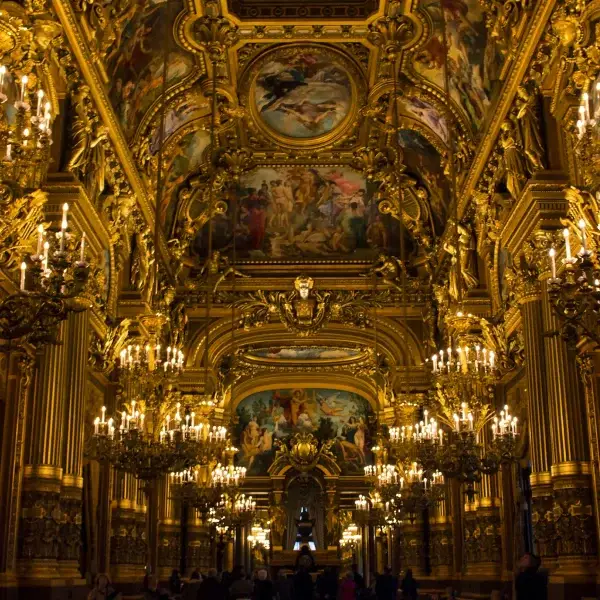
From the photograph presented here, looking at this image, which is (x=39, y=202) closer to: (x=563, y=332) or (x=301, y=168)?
(x=563, y=332)

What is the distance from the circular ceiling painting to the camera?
17.5 meters

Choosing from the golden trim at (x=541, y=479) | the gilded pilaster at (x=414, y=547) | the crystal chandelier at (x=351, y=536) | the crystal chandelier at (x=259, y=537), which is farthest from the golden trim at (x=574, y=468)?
the crystal chandelier at (x=259, y=537)

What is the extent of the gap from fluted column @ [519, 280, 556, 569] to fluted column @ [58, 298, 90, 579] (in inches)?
220

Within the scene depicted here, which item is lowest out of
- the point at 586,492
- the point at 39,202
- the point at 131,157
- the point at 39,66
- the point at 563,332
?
the point at 586,492

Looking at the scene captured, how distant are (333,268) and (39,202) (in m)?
14.4

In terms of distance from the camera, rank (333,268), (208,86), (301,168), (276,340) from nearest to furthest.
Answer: (208,86) < (301,168) < (333,268) < (276,340)

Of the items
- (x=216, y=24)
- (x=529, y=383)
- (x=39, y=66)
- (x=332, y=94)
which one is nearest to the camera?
(x=39, y=66)

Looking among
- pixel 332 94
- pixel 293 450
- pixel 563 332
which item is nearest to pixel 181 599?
pixel 563 332

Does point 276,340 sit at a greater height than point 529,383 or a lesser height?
greater

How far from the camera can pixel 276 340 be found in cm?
2492

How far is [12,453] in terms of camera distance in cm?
1065

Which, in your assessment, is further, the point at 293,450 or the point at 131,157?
the point at 293,450

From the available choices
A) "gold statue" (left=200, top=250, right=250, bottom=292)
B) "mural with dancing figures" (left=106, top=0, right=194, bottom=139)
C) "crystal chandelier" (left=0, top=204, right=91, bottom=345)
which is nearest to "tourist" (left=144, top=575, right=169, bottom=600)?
"crystal chandelier" (left=0, top=204, right=91, bottom=345)

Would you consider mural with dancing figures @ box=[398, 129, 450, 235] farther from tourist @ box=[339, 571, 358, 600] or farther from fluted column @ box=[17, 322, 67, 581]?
fluted column @ box=[17, 322, 67, 581]
